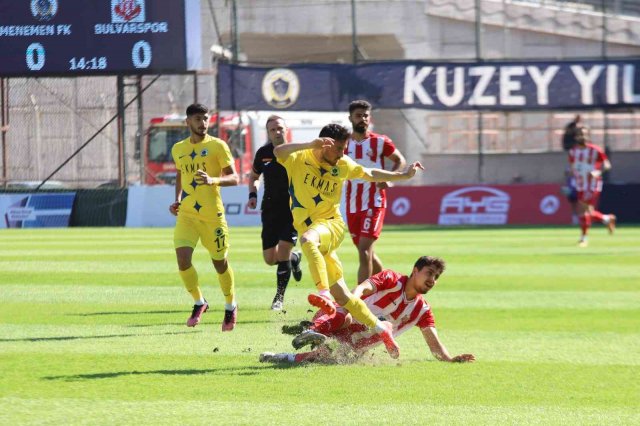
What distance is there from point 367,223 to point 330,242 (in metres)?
3.23

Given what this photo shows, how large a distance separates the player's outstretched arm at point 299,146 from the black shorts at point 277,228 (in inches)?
167

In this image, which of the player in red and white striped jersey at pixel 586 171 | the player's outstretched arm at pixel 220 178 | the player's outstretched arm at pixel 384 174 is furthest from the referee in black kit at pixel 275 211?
the player in red and white striped jersey at pixel 586 171

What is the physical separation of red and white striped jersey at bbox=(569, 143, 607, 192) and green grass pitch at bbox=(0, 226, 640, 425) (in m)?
5.37

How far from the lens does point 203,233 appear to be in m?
11.7

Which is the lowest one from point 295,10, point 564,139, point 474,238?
point 474,238

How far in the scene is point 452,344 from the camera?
10.7 m

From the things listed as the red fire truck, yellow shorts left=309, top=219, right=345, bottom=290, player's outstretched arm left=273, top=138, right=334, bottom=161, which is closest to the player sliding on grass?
Answer: yellow shorts left=309, top=219, right=345, bottom=290

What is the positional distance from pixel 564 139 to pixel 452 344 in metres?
25.0

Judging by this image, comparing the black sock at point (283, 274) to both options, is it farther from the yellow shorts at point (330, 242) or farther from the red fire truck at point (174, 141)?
the red fire truck at point (174, 141)

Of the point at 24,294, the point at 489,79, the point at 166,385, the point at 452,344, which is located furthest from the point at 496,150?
the point at 166,385

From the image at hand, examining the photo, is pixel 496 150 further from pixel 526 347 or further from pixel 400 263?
pixel 526 347

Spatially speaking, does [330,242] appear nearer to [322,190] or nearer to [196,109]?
[322,190]

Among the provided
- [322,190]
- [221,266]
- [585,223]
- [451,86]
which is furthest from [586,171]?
[322,190]
